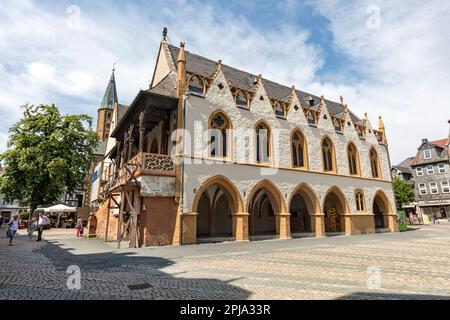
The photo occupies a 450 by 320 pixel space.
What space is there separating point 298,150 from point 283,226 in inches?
→ 241

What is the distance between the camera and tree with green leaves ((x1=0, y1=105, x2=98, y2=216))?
26.0 metres

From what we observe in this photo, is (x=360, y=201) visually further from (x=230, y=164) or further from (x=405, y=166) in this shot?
(x=405, y=166)

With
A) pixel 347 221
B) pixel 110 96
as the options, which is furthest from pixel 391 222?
pixel 110 96

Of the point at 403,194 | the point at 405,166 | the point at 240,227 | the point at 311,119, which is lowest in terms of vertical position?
the point at 240,227

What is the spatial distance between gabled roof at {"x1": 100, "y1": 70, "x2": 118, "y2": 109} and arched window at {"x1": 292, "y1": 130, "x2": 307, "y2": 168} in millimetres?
47838

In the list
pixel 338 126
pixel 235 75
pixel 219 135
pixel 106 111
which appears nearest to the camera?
pixel 219 135

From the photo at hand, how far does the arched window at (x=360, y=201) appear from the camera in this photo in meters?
24.0

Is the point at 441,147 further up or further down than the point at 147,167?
further up

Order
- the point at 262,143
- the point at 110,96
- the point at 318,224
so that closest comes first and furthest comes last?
the point at 262,143, the point at 318,224, the point at 110,96

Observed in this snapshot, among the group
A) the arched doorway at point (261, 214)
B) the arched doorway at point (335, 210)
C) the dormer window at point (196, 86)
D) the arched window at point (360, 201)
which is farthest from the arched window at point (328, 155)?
the dormer window at point (196, 86)

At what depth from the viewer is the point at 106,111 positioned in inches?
Result: 2270

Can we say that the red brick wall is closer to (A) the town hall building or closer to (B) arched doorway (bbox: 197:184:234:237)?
(A) the town hall building

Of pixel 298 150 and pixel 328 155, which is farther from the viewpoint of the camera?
pixel 328 155
